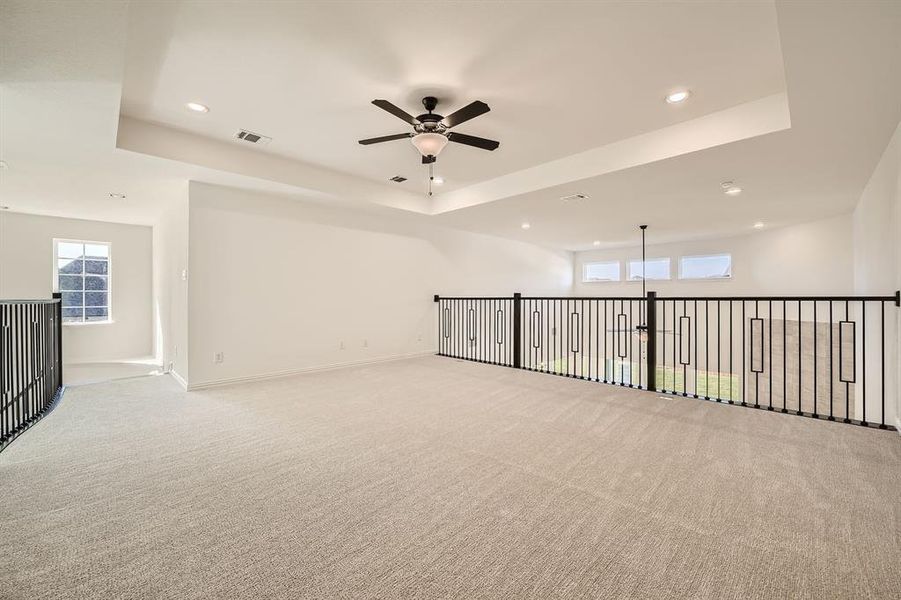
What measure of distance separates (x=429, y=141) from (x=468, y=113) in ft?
1.62

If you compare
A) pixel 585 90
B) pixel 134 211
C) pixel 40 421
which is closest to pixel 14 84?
pixel 40 421

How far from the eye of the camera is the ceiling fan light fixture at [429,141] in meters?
3.17

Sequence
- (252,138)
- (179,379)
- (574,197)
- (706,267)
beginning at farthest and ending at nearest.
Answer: (706,267) < (574,197) < (179,379) < (252,138)

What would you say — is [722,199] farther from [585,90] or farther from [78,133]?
[78,133]

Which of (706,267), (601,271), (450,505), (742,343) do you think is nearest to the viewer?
(450,505)

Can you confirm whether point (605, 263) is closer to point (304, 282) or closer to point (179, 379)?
point (304, 282)

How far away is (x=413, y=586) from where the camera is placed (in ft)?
4.68

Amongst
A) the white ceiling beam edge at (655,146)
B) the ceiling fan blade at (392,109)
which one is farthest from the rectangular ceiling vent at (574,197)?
the ceiling fan blade at (392,109)

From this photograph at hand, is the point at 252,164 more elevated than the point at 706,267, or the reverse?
the point at 252,164

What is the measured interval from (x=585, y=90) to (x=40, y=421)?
5.47m

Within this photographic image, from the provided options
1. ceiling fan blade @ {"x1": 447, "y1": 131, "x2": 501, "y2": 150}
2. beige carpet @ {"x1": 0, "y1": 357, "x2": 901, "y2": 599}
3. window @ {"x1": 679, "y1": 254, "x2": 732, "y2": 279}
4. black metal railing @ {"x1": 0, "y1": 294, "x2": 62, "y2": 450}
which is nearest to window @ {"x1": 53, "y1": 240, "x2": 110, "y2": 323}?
black metal railing @ {"x1": 0, "y1": 294, "x2": 62, "y2": 450}

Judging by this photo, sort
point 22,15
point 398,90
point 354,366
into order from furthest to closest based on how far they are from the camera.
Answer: point 354,366 < point 398,90 < point 22,15

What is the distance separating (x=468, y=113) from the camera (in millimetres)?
2811

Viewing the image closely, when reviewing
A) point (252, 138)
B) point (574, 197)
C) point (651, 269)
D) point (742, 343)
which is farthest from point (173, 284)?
point (651, 269)
